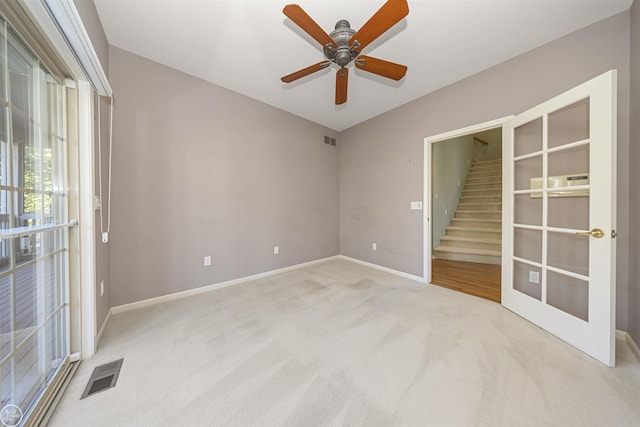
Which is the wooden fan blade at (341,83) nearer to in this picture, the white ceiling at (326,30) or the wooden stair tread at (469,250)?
the white ceiling at (326,30)

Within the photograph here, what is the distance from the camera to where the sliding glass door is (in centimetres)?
98

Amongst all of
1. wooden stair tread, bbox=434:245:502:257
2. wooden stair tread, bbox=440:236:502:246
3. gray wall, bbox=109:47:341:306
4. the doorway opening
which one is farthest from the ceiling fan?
wooden stair tread, bbox=440:236:502:246

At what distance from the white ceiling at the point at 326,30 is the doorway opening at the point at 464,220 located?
1055 millimetres

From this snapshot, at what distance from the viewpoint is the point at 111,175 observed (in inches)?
80.8

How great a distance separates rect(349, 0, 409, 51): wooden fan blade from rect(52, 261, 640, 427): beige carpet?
2189 millimetres

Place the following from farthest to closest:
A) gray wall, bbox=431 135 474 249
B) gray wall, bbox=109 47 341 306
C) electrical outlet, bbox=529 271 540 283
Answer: gray wall, bbox=431 135 474 249
gray wall, bbox=109 47 341 306
electrical outlet, bbox=529 271 540 283

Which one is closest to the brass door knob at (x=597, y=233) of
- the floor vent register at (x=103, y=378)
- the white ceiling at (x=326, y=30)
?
the white ceiling at (x=326, y=30)

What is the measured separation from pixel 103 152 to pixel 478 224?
20.1ft

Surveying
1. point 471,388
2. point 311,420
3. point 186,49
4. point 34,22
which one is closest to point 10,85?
point 34,22

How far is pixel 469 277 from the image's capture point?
125 inches

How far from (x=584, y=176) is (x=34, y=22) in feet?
12.0

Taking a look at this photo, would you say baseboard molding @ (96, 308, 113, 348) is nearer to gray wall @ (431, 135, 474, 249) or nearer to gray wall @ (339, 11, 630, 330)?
gray wall @ (339, 11, 630, 330)

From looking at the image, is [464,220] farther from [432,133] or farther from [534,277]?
[534,277]

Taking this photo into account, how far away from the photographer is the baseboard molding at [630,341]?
1496 millimetres
